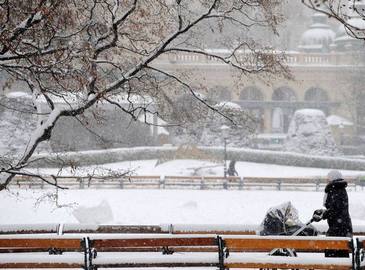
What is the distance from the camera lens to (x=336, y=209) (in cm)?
807

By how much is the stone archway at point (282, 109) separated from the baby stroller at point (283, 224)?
42.0 metres

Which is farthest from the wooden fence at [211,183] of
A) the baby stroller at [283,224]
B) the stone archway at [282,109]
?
the stone archway at [282,109]

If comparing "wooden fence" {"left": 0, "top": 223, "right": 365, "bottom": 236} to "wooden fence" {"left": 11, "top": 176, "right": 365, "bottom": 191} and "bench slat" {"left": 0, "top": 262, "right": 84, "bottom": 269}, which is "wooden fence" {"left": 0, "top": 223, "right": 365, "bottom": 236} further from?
"wooden fence" {"left": 11, "top": 176, "right": 365, "bottom": 191}

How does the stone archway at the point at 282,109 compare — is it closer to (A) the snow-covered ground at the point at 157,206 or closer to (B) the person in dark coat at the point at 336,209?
(A) the snow-covered ground at the point at 157,206

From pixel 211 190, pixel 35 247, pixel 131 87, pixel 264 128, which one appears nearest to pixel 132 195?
pixel 211 190

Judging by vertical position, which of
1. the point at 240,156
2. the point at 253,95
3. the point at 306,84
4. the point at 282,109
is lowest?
the point at 240,156

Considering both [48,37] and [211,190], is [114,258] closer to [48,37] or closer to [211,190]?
[48,37]

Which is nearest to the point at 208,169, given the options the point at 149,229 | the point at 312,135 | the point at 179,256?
the point at 312,135

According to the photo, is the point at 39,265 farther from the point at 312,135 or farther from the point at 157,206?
the point at 312,135

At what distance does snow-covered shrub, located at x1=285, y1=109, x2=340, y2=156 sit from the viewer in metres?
33.9

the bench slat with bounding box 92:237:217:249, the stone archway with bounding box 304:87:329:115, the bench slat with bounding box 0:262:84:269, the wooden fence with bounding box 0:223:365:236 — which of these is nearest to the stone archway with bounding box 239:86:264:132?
the stone archway with bounding box 304:87:329:115

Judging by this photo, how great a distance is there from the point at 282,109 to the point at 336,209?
44117mm

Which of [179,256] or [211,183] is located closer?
[179,256]

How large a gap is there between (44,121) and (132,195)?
15.3 metres
